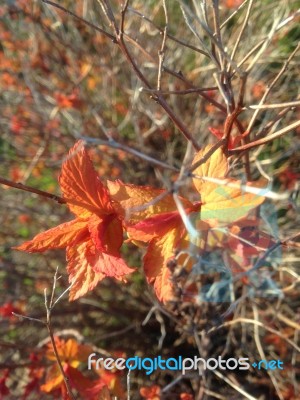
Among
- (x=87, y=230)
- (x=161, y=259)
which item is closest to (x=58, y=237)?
(x=87, y=230)

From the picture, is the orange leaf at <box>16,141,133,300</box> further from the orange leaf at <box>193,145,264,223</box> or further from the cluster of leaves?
the orange leaf at <box>193,145,264,223</box>

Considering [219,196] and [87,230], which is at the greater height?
[219,196]

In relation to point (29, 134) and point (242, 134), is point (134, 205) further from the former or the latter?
point (29, 134)

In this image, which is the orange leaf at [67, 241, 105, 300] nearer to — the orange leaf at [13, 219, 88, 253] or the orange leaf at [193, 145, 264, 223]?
the orange leaf at [13, 219, 88, 253]

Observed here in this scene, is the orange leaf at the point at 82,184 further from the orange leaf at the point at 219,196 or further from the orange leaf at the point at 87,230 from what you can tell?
the orange leaf at the point at 219,196

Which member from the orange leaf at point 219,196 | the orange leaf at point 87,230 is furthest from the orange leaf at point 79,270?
the orange leaf at point 219,196

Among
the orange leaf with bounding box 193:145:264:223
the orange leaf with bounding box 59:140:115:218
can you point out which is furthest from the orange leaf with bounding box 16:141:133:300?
the orange leaf with bounding box 193:145:264:223

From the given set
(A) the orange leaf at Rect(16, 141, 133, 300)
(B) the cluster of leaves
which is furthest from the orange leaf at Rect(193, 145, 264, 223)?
(A) the orange leaf at Rect(16, 141, 133, 300)

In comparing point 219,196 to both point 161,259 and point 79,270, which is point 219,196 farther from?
point 79,270

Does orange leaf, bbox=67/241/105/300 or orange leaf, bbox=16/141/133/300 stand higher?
orange leaf, bbox=16/141/133/300

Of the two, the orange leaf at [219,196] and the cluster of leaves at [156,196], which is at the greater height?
the orange leaf at [219,196]

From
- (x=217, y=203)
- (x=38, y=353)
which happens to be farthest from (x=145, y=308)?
(x=217, y=203)
